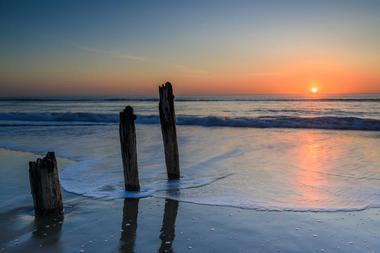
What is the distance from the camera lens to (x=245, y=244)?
4523mm

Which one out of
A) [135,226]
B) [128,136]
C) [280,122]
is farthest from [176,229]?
[280,122]

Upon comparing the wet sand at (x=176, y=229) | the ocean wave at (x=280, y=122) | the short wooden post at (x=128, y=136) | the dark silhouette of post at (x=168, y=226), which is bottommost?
the dark silhouette of post at (x=168, y=226)

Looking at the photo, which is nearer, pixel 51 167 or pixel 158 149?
pixel 51 167

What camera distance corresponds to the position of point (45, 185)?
541 centimetres

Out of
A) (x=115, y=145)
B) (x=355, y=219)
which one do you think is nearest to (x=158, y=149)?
(x=115, y=145)

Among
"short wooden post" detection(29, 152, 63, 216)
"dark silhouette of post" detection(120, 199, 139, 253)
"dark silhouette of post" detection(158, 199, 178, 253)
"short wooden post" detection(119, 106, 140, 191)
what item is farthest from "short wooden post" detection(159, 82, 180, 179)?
"short wooden post" detection(29, 152, 63, 216)

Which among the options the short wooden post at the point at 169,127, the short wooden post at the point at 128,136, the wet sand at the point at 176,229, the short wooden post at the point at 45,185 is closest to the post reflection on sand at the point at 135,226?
the wet sand at the point at 176,229

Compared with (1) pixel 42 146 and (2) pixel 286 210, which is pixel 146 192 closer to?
(2) pixel 286 210

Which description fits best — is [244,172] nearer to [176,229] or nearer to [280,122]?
[176,229]

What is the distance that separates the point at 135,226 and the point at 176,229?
1.93 feet

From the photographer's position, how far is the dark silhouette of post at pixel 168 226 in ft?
14.8

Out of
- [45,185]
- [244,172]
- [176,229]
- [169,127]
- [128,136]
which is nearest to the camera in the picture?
[176,229]

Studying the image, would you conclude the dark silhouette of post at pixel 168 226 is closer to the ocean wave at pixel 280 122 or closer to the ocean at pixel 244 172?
the ocean at pixel 244 172

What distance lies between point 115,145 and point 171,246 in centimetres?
986
